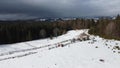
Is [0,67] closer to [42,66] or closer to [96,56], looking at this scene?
[42,66]

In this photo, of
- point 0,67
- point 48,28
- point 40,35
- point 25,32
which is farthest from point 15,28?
point 0,67

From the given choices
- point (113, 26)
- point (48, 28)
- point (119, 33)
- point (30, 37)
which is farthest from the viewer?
point (48, 28)

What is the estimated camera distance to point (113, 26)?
102m

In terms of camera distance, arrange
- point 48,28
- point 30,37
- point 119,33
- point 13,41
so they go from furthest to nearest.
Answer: point 48,28 < point 30,37 < point 13,41 < point 119,33

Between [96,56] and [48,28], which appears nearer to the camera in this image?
[96,56]

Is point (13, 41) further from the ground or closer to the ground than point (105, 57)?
closer to the ground

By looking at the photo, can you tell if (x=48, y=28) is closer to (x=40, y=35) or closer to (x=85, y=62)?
(x=40, y=35)

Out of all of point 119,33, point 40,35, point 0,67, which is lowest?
point 40,35

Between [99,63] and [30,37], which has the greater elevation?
[99,63]

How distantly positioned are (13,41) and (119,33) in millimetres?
60984

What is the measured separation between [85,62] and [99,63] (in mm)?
1218

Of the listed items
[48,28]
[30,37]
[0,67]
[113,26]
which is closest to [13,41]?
[30,37]

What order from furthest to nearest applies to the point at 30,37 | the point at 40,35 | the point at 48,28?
the point at 48,28 < the point at 40,35 < the point at 30,37

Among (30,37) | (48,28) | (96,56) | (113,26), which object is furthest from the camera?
(48,28)
